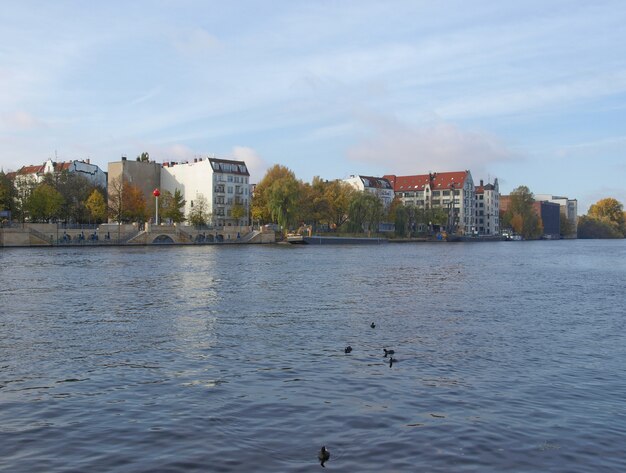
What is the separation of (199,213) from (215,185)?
15.1m

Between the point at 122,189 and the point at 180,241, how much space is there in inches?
781

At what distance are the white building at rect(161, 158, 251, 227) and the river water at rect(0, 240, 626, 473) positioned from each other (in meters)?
123

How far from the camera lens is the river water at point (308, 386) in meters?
11.9

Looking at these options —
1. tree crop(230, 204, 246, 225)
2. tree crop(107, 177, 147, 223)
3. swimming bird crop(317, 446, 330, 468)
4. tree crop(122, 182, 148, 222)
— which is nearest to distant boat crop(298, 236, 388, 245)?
tree crop(230, 204, 246, 225)

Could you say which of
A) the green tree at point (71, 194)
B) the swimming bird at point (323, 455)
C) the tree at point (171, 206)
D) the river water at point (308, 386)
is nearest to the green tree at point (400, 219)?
the tree at point (171, 206)

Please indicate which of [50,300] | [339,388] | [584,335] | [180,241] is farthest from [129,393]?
[180,241]

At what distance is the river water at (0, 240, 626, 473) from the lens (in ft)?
38.9

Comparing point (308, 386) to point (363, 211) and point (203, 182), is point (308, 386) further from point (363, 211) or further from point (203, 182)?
point (203, 182)

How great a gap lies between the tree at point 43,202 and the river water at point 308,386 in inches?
3442

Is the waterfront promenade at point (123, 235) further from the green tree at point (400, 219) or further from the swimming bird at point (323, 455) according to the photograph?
the swimming bird at point (323, 455)

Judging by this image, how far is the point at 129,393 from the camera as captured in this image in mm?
15742

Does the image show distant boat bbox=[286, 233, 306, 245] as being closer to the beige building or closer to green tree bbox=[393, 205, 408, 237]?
the beige building

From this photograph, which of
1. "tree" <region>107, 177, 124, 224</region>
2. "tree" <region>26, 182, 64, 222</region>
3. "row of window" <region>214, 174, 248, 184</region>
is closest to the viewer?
"tree" <region>26, 182, 64, 222</region>

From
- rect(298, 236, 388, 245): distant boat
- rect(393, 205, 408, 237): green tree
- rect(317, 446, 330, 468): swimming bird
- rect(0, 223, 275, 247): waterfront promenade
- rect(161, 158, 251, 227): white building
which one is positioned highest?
rect(161, 158, 251, 227): white building
